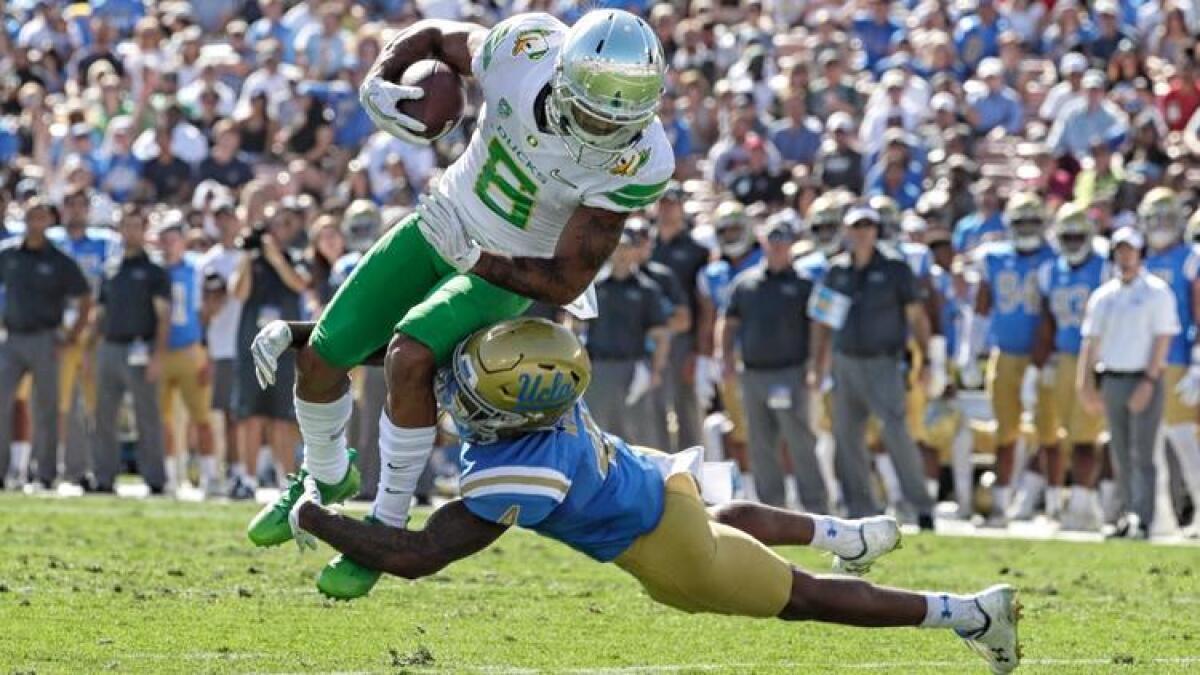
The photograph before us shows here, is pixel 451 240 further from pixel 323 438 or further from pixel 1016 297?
pixel 1016 297

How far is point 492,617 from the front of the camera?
950 cm

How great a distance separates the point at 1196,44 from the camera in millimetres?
18969

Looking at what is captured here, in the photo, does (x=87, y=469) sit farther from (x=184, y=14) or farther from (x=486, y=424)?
(x=486, y=424)

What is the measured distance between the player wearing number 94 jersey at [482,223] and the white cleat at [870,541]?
1.17m

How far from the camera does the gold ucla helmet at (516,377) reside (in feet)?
21.9

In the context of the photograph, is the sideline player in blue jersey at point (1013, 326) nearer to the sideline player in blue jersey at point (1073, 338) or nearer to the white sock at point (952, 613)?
the sideline player in blue jersey at point (1073, 338)

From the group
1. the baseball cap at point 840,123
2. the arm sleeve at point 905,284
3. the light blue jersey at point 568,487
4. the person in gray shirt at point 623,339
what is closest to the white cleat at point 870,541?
the light blue jersey at point 568,487

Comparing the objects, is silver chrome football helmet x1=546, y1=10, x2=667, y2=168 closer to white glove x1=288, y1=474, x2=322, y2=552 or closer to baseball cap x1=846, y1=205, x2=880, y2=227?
white glove x1=288, y1=474, x2=322, y2=552

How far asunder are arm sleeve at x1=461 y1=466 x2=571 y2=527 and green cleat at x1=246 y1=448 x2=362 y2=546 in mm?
953

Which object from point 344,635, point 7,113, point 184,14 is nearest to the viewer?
point 344,635

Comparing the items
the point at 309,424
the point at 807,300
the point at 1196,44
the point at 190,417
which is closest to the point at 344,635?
the point at 309,424

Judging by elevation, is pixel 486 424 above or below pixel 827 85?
above

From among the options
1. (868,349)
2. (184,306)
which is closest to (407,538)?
(868,349)

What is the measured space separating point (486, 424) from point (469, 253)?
0.58 meters
